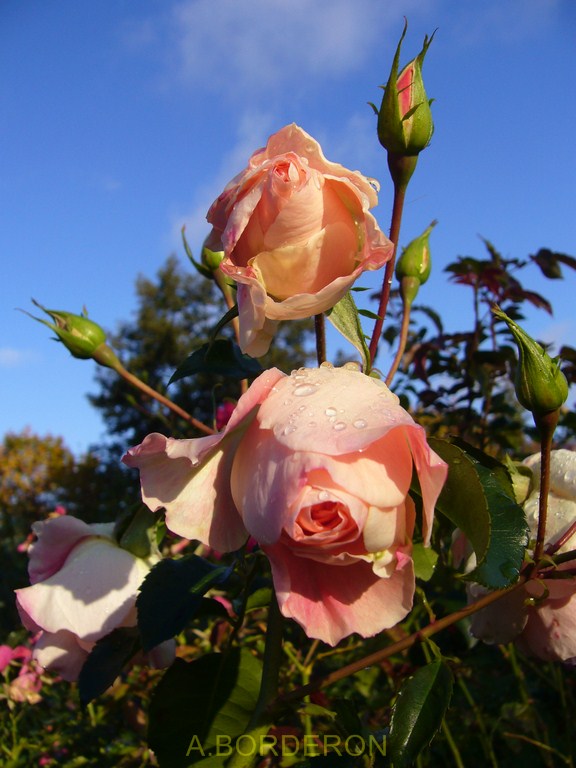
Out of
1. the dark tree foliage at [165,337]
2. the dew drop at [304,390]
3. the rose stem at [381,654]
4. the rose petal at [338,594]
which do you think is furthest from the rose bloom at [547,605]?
the dark tree foliage at [165,337]

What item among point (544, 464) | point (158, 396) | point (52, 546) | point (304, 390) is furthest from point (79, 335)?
point (544, 464)

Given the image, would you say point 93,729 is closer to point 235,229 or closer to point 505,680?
point 505,680

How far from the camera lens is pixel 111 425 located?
12766mm

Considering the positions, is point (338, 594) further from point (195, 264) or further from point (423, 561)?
point (195, 264)

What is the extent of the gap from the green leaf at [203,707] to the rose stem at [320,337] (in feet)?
1.05

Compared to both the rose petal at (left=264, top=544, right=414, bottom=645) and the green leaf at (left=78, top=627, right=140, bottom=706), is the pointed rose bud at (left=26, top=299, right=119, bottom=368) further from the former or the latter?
the rose petal at (left=264, top=544, right=414, bottom=645)

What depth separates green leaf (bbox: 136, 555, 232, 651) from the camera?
0.58 metres

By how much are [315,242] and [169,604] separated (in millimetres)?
362

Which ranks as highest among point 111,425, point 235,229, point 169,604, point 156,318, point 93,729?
point 156,318

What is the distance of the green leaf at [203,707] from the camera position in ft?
1.94

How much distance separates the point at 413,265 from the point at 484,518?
1.59ft

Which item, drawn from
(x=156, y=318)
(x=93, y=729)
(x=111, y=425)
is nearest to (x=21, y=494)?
(x=111, y=425)

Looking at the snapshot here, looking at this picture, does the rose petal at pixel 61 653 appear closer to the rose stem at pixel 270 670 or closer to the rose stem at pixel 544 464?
the rose stem at pixel 270 670

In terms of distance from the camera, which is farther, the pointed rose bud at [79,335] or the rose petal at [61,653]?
the pointed rose bud at [79,335]
